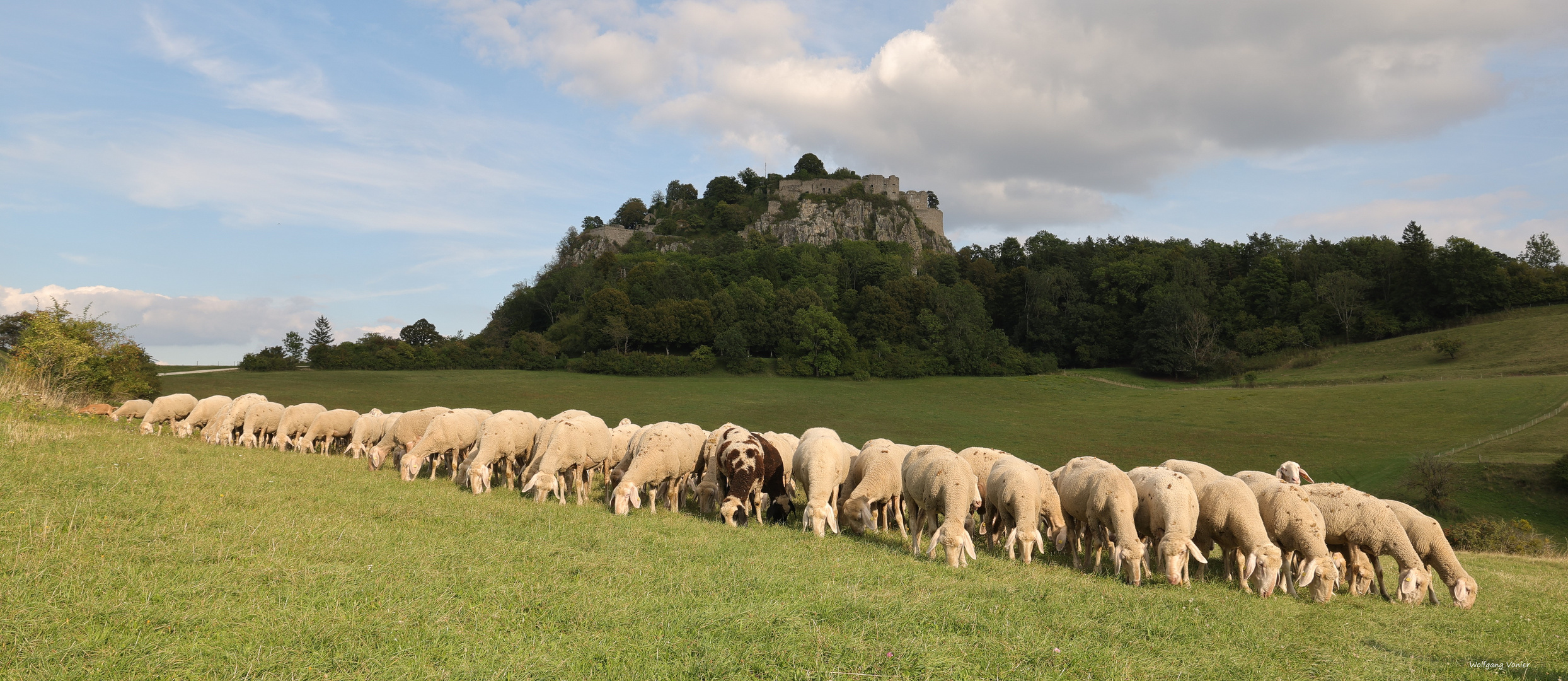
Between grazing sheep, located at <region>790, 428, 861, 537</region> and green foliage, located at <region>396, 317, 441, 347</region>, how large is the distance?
98220 mm

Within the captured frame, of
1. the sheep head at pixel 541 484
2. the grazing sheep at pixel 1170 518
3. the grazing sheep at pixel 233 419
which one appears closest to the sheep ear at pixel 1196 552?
the grazing sheep at pixel 1170 518

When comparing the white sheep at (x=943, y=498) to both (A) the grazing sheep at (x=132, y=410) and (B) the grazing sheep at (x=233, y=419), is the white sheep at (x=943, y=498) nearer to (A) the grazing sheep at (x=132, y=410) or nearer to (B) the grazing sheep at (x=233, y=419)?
(B) the grazing sheep at (x=233, y=419)

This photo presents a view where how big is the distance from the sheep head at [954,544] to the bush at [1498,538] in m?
22.5

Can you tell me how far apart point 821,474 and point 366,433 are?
1459cm

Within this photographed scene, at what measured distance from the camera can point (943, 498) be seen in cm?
1292

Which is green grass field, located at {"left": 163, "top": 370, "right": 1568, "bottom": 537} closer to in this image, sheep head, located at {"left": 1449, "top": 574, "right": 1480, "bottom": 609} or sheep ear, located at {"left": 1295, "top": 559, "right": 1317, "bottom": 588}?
sheep head, located at {"left": 1449, "top": 574, "right": 1480, "bottom": 609}

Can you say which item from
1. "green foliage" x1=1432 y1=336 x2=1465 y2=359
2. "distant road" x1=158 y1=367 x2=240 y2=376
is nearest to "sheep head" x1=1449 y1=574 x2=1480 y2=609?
"green foliage" x1=1432 y1=336 x2=1465 y2=359

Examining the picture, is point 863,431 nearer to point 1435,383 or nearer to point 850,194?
point 1435,383

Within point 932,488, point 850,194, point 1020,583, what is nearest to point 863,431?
point 932,488

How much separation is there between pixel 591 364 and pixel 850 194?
94.0 m

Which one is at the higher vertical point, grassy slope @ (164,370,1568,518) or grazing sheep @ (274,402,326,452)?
grazing sheep @ (274,402,326,452)

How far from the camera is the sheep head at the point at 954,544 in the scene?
37.0 ft

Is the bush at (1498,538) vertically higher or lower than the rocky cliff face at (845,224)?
lower

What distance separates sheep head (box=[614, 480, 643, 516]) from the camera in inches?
541
